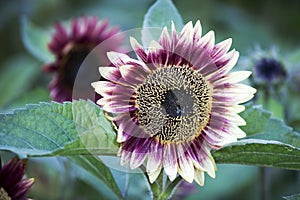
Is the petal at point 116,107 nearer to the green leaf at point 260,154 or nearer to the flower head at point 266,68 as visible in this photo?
the green leaf at point 260,154

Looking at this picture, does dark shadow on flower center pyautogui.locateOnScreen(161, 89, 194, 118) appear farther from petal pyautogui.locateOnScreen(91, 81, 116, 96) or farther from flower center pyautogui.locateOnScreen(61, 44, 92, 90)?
flower center pyautogui.locateOnScreen(61, 44, 92, 90)

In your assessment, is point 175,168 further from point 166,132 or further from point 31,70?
point 31,70

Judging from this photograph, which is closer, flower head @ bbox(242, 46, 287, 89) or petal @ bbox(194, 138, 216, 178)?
petal @ bbox(194, 138, 216, 178)

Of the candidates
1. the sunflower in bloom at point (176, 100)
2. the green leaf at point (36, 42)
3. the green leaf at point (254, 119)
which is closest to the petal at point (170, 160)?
the sunflower in bloom at point (176, 100)

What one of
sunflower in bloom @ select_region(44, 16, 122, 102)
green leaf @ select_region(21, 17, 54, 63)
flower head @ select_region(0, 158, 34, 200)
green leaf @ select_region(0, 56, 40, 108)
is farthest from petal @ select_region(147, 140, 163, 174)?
green leaf @ select_region(0, 56, 40, 108)

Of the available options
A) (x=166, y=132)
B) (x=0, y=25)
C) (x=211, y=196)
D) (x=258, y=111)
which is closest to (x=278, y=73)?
(x=211, y=196)

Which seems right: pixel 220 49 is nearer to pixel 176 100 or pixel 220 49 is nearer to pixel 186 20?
pixel 176 100
